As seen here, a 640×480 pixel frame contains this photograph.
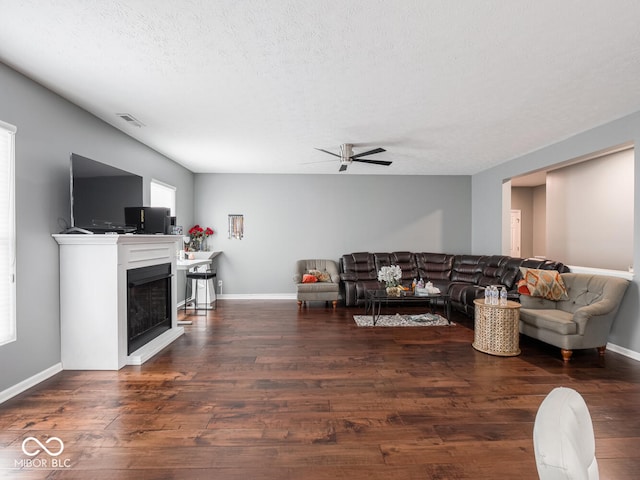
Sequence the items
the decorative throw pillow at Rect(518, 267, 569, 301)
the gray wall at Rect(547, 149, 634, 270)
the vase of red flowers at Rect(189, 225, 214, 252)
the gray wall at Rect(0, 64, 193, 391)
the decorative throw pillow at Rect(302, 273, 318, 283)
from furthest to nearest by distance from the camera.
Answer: the vase of red flowers at Rect(189, 225, 214, 252) < the decorative throw pillow at Rect(302, 273, 318, 283) < the gray wall at Rect(547, 149, 634, 270) < the decorative throw pillow at Rect(518, 267, 569, 301) < the gray wall at Rect(0, 64, 193, 391)

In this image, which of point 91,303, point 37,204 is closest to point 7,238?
point 37,204

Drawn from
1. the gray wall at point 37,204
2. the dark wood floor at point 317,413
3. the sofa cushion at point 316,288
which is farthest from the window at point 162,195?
the sofa cushion at point 316,288

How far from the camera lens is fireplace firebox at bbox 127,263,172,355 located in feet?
11.3

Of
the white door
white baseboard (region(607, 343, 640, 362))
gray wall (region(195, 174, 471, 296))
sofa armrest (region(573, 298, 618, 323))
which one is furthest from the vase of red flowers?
the white door

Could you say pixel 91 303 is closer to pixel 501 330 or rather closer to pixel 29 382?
pixel 29 382

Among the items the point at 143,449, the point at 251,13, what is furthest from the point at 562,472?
the point at 251,13

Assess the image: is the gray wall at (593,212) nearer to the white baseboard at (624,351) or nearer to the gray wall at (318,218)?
the gray wall at (318,218)

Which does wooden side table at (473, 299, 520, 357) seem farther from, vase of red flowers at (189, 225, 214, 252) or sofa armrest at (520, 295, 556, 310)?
vase of red flowers at (189, 225, 214, 252)

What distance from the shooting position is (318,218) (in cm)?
692

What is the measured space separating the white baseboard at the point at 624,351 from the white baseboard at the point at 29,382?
5.96 m

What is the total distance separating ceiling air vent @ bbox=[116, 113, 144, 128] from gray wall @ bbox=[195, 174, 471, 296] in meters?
2.92

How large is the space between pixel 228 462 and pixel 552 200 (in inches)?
283

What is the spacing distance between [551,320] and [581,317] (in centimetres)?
27

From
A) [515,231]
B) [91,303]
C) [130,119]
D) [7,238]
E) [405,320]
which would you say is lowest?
[405,320]
